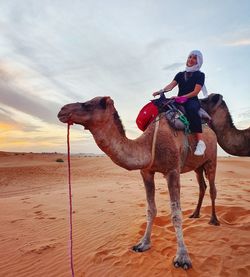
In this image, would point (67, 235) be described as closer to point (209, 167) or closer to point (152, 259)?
point (152, 259)

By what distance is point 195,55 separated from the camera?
5.39 metres

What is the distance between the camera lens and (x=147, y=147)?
4777mm

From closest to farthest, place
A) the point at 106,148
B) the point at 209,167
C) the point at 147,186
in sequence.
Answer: the point at 106,148, the point at 147,186, the point at 209,167

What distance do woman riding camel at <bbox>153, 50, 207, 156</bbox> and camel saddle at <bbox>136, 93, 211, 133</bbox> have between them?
0.38 feet

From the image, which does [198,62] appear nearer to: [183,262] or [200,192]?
[183,262]

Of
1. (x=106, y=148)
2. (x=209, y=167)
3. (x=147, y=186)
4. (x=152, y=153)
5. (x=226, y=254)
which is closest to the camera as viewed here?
(x=106, y=148)

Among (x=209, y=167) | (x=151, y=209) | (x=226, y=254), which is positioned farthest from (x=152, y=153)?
(x=209, y=167)

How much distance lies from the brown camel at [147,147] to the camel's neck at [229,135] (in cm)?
61

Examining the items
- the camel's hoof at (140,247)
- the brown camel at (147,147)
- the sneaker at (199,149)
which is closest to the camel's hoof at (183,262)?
the brown camel at (147,147)

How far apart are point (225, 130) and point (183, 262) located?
2447 mm

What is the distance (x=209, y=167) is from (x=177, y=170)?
2.47 metres

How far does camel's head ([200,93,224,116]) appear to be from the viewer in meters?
5.84

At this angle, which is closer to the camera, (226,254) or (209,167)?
(226,254)

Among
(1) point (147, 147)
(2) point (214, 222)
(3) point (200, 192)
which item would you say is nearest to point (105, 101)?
(1) point (147, 147)
